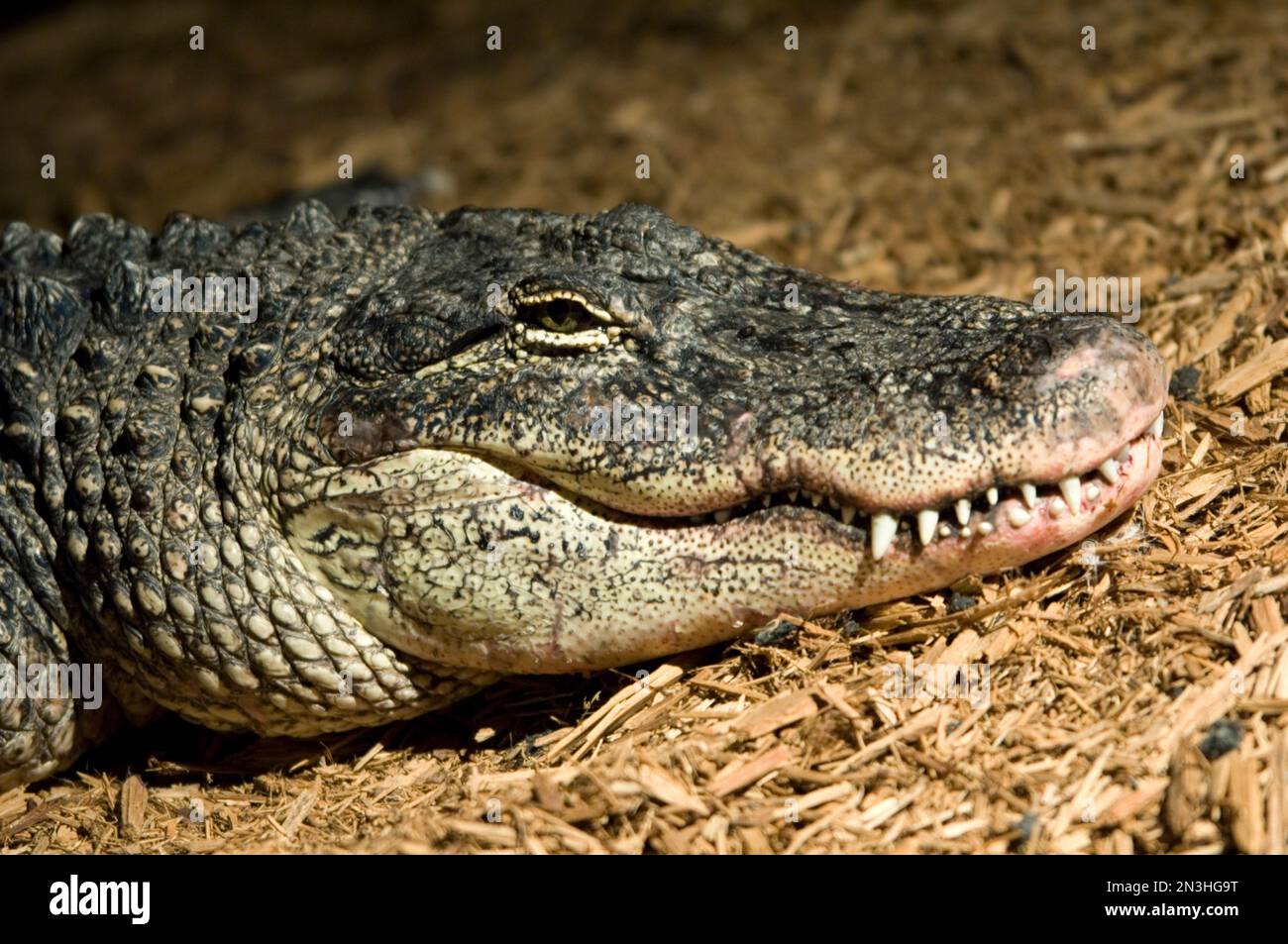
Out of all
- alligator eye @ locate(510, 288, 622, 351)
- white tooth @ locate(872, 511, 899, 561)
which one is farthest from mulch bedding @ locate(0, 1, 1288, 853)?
alligator eye @ locate(510, 288, 622, 351)

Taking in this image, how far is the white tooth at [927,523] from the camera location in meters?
3.04

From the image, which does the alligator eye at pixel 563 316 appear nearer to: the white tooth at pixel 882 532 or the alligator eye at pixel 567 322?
the alligator eye at pixel 567 322

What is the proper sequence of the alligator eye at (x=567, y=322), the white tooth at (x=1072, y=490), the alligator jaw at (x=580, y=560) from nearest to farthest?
the white tooth at (x=1072, y=490) < the alligator jaw at (x=580, y=560) < the alligator eye at (x=567, y=322)

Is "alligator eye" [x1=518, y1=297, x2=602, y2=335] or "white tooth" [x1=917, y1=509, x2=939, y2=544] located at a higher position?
"alligator eye" [x1=518, y1=297, x2=602, y2=335]

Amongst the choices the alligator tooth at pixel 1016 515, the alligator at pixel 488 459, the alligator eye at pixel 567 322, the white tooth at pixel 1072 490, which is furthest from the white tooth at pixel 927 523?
the alligator eye at pixel 567 322

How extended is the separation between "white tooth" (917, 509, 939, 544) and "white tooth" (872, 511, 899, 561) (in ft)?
0.20

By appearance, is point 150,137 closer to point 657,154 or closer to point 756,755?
point 657,154

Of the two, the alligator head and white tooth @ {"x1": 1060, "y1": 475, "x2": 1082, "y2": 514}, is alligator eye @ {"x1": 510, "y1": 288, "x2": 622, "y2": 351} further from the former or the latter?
white tooth @ {"x1": 1060, "y1": 475, "x2": 1082, "y2": 514}

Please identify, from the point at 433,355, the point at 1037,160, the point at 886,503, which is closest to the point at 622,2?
the point at 1037,160

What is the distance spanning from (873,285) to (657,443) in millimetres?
2686

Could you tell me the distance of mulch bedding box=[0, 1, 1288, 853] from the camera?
3053 millimetres

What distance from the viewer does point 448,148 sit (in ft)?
26.6
